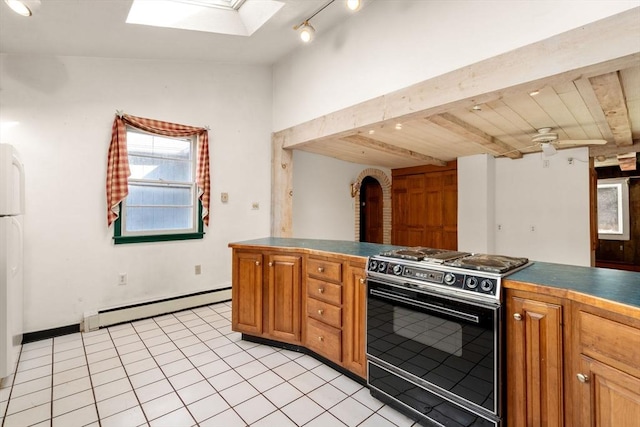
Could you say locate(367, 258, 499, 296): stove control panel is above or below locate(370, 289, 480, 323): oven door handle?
above

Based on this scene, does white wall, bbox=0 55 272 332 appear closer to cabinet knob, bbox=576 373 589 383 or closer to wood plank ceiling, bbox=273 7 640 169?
wood plank ceiling, bbox=273 7 640 169

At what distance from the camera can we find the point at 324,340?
7.70 ft

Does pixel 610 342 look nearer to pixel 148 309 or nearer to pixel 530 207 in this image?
pixel 148 309

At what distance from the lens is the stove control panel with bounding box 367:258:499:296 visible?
148 centimetres

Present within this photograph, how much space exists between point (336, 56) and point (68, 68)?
270cm

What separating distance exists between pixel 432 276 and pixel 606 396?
794 mm

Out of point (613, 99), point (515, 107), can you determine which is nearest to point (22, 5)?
point (515, 107)

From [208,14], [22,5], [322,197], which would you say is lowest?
[322,197]

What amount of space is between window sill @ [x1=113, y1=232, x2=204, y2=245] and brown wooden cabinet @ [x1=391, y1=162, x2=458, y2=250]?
4.47m

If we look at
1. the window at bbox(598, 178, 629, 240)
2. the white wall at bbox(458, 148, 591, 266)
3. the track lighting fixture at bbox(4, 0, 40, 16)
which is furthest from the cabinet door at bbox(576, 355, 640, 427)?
the window at bbox(598, 178, 629, 240)

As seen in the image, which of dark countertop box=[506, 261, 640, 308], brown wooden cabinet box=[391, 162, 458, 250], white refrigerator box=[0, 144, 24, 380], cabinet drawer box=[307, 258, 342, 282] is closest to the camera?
dark countertop box=[506, 261, 640, 308]

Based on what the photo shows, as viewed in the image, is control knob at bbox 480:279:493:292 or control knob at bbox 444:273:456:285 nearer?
control knob at bbox 480:279:493:292

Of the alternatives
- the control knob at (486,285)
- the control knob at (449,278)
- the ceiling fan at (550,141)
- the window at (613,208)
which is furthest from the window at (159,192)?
the window at (613,208)

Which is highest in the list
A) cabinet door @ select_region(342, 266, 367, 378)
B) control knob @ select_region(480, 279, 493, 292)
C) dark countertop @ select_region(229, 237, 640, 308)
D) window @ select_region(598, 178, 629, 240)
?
window @ select_region(598, 178, 629, 240)
